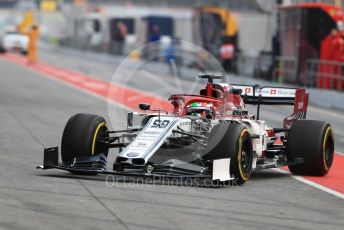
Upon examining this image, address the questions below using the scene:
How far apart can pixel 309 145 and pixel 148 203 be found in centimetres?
370

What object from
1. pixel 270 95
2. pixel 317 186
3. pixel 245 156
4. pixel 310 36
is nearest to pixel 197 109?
pixel 245 156

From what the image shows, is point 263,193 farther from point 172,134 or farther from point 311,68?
point 311,68

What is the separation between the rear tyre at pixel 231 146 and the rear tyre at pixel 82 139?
147 centimetres

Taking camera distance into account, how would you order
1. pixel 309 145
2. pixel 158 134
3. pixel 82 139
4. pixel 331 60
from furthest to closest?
pixel 331 60, pixel 309 145, pixel 82 139, pixel 158 134

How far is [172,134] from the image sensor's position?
11852 millimetres

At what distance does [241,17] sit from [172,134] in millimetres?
38312

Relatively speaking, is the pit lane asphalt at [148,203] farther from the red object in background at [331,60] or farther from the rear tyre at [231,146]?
the red object in background at [331,60]

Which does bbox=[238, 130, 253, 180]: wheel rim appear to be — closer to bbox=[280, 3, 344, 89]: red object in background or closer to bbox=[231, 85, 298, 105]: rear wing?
bbox=[231, 85, 298, 105]: rear wing

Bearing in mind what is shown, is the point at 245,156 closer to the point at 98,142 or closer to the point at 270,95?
the point at 98,142

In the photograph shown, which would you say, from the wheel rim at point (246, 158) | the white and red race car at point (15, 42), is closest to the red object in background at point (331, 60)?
the wheel rim at point (246, 158)

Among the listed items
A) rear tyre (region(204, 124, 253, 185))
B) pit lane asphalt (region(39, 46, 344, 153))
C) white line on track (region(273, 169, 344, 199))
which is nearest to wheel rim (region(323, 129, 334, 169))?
white line on track (region(273, 169, 344, 199))

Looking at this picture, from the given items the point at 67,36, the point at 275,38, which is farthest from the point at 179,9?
the point at 275,38

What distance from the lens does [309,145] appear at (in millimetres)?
13117

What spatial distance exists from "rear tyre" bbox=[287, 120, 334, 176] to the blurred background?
2.38 m
